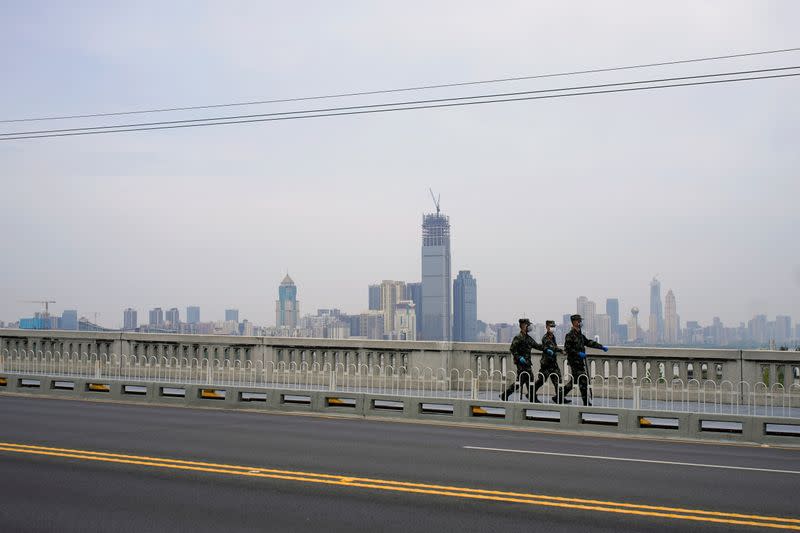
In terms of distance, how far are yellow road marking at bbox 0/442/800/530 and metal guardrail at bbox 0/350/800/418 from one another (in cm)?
759

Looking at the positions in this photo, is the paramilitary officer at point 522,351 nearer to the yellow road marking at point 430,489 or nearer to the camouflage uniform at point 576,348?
the camouflage uniform at point 576,348

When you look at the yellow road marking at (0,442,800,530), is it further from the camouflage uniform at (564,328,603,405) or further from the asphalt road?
the camouflage uniform at (564,328,603,405)

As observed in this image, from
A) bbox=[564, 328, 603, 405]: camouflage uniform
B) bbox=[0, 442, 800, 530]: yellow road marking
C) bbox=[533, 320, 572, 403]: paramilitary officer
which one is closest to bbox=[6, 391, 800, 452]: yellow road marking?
bbox=[564, 328, 603, 405]: camouflage uniform

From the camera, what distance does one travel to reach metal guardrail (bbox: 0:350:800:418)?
19984 mm

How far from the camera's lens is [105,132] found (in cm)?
3347

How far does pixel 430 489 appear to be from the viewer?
1030cm

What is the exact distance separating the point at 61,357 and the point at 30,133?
30.8ft

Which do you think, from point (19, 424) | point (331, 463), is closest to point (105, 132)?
point (19, 424)

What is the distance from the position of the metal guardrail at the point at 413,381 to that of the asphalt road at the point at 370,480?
157 inches

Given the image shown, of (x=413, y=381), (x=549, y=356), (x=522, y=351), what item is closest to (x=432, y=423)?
(x=522, y=351)

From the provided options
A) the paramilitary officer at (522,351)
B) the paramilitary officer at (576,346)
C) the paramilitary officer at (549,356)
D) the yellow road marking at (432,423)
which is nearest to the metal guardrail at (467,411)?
the yellow road marking at (432,423)

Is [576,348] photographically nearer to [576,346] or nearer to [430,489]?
[576,346]

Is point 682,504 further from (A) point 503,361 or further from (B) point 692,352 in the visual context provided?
(A) point 503,361

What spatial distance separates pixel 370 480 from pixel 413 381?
1306 cm
